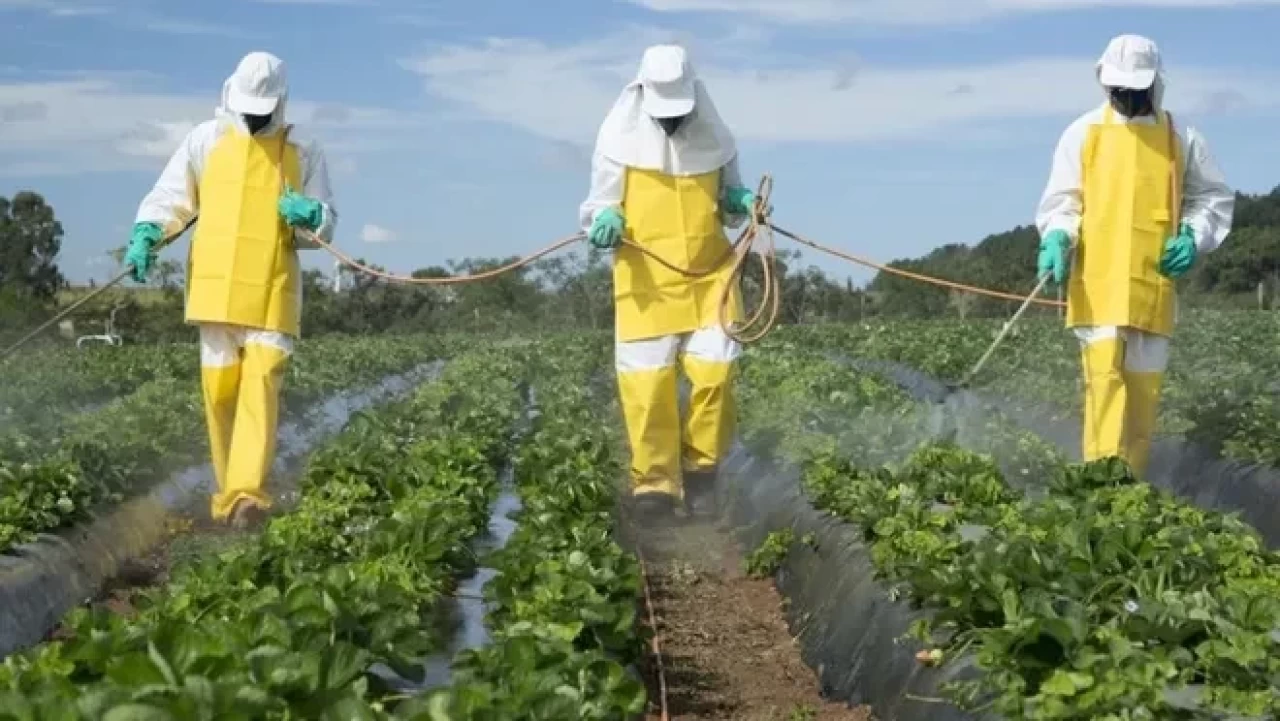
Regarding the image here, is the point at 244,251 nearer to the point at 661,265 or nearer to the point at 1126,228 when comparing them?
the point at 661,265

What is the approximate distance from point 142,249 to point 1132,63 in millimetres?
4365

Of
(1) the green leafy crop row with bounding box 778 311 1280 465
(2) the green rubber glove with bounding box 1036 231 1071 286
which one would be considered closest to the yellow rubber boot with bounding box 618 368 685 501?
(2) the green rubber glove with bounding box 1036 231 1071 286

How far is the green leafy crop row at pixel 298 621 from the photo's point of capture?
10.7 feet

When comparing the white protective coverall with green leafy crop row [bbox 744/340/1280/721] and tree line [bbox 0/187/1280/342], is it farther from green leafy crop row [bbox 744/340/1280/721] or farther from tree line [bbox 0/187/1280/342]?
tree line [bbox 0/187/1280/342]

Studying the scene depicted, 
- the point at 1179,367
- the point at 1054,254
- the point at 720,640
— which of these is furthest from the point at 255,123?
the point at 1179,367

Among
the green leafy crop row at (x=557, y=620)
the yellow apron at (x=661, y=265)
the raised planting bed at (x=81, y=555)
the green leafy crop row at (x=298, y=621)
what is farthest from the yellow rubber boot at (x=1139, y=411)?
the raised planting bed at (x=81, y=555)

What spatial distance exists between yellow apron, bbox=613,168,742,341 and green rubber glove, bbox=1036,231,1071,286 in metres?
1.52

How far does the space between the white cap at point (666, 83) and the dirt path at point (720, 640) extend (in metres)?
1.99

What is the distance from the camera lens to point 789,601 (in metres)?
7.61

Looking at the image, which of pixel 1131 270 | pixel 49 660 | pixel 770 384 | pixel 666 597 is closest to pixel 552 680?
pixel 49 660

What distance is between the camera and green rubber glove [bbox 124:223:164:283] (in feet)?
28.2

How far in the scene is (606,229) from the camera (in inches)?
344

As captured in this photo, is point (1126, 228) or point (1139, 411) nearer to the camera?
point (1126, 228)

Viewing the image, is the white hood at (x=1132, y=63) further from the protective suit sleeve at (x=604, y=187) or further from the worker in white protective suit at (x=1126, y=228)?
the protective suit sleeve at (x=604, y=187)
